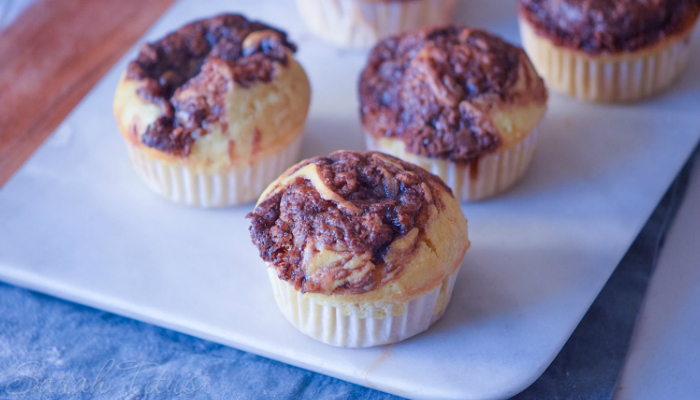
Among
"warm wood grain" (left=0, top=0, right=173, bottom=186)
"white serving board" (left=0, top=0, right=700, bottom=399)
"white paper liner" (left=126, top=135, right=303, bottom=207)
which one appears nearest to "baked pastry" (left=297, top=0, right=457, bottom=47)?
"white serving board" (left=0, top=0, right=700, bottom=399)

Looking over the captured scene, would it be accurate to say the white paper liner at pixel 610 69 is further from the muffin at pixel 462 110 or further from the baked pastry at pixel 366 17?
the baked pastry at pixel 366 17

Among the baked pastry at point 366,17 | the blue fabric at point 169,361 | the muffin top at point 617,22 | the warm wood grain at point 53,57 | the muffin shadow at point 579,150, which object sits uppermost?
the muffin top at point 617,22

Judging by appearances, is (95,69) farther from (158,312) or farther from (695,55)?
(695,55)

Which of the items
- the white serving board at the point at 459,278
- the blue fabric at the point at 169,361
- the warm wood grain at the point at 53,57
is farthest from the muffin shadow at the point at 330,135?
the warm wood grain at the point at 53,57

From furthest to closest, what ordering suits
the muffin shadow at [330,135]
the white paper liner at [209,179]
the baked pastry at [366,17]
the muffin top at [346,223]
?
the baked pastry at [366,17] → the muffin shadow at [330,135] → the white paper liner at [209,179] → the muffin top at [346,223]

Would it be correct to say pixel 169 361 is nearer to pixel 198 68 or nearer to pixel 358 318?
pixel 358 318

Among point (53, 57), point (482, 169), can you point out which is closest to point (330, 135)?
point (482, 169)
